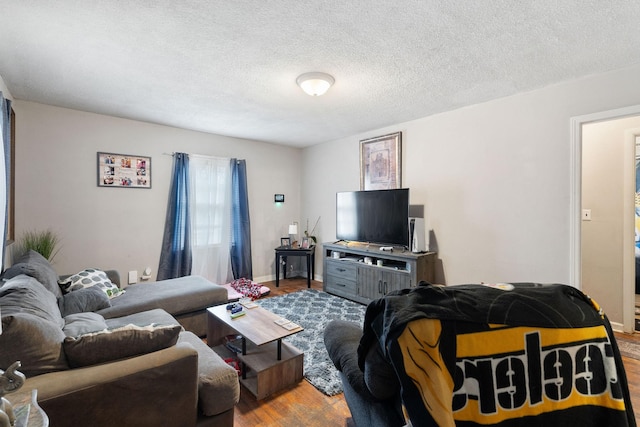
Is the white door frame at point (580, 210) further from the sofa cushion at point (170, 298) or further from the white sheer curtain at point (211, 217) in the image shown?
the white sheer curtain at point (211, 217)

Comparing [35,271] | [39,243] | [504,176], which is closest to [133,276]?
[39,243]

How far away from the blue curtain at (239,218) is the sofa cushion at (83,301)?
2.21 meters

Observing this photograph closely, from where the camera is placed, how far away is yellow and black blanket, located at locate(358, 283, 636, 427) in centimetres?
89

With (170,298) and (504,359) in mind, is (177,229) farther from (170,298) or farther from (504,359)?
(504,359)

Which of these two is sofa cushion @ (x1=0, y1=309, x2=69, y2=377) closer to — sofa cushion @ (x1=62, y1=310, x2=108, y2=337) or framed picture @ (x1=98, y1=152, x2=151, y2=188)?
sofa cushion @ (x1=62, y1=310, x2=108, y2=337)

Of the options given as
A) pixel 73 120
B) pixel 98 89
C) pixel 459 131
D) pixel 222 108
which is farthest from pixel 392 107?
pixel 73 120

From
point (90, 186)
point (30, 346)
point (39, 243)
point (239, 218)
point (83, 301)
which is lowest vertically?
point (83, 301)

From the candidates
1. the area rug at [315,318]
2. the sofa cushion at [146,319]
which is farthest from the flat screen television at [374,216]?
the sofa cushion at [146,319]

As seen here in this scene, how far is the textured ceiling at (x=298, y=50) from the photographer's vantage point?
1682mm

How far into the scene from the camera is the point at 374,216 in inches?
155

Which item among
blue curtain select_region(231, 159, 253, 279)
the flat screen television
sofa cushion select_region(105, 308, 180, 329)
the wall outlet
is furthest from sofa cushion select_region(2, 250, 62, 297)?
the flat screen television

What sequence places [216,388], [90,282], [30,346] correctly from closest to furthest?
1. [30,346]
2. [216,388]
3. [90,282]

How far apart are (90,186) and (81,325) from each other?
2404mm

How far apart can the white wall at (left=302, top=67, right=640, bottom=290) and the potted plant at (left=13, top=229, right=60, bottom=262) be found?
4155 millimetres
